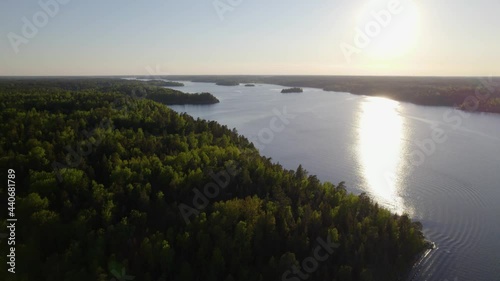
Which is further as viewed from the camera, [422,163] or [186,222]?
[422,163]

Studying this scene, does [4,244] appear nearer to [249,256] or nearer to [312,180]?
[249,256]

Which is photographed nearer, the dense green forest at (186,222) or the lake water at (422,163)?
the dense green forest at (186,222)

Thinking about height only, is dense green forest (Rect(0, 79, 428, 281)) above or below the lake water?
above

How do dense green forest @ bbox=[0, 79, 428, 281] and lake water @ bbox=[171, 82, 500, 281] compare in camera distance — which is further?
lake water @ bbox=[171, 82, 500, 281]

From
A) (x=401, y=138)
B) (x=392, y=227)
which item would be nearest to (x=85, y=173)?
(x=392, y=227)

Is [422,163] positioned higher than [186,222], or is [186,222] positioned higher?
[186,222]
